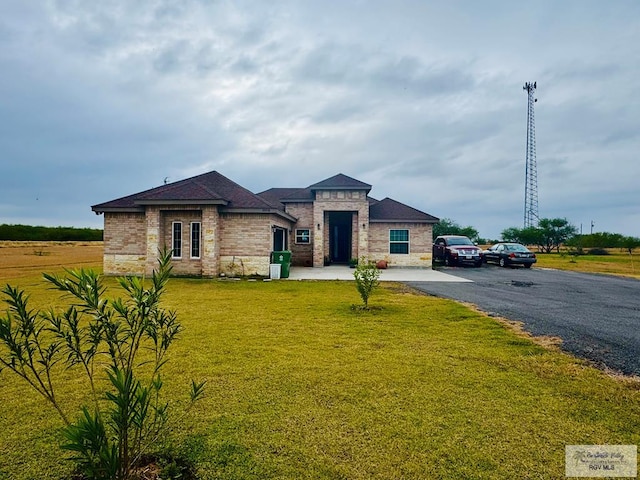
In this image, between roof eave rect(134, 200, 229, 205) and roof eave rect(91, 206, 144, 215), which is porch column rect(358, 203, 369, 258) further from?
roof eave rect(91, 206, 144, 215)

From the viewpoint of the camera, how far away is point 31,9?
973cm

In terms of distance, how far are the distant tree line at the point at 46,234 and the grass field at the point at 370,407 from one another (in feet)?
233

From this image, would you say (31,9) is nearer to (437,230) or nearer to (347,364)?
(347,364)

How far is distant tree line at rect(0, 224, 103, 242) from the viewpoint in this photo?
57.5 metres

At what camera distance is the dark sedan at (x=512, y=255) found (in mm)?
21922

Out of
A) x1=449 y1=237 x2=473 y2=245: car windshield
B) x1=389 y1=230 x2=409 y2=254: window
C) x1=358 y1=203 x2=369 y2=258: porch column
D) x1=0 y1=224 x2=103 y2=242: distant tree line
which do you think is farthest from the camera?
x1=0 y1=224 x2=103 y2=242: distant tree line

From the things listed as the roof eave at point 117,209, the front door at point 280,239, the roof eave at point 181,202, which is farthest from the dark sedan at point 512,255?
the roof eave at point 117,209

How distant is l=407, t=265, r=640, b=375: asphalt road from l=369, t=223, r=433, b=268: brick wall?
6.68 m

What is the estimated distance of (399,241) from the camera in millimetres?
21859

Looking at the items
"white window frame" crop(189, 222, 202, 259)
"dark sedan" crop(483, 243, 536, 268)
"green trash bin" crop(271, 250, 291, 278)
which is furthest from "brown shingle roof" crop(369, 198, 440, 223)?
"white window frame" crop(189, 222, 202, 259)

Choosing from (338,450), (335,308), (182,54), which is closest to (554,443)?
(338,450)

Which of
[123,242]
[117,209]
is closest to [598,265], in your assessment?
[123,242]

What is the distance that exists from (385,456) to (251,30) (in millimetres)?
15766

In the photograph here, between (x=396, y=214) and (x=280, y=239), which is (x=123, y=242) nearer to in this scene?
(x=280, y=239)
